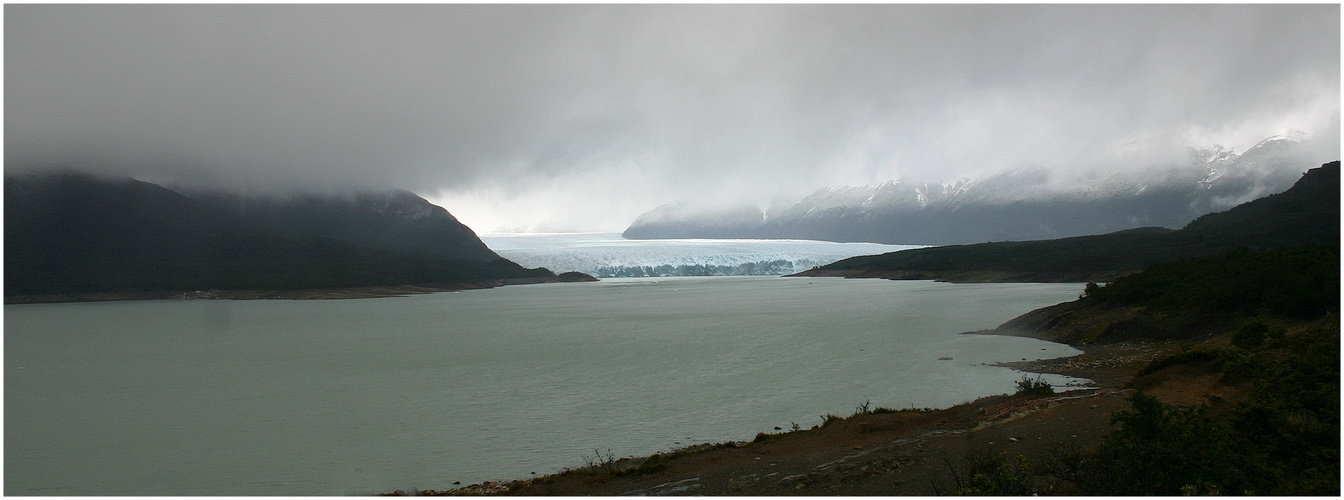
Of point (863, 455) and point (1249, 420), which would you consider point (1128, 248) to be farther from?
point (863, 455)

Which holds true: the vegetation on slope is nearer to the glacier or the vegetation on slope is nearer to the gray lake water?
the gray lake water

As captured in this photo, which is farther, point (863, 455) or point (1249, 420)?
point (863, 455)

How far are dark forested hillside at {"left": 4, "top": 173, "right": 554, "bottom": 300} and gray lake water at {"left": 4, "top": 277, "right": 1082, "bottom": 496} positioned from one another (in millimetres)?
43941

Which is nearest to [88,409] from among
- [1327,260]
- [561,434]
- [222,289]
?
[561,434]

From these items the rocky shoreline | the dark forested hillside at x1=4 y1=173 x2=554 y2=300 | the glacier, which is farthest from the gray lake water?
the glacier

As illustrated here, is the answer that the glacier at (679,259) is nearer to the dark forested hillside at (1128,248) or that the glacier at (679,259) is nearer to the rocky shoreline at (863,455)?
the dark forested hillside at (1128,248)

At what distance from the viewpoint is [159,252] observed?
75.8 meters

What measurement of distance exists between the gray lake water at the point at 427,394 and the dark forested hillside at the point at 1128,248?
3028cm

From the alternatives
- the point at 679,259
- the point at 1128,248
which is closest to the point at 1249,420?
the point at 1128,248

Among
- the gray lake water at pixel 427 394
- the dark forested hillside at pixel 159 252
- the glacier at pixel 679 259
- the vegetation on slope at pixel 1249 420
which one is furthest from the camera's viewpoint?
the glacier at pixel 679 259

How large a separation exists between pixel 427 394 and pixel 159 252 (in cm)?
7782

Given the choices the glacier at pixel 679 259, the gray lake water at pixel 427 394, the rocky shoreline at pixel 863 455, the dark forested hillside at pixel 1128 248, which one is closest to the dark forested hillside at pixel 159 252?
the glacier at pixel 679 259

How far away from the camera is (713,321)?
101 ft

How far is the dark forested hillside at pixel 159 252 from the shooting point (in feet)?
221
